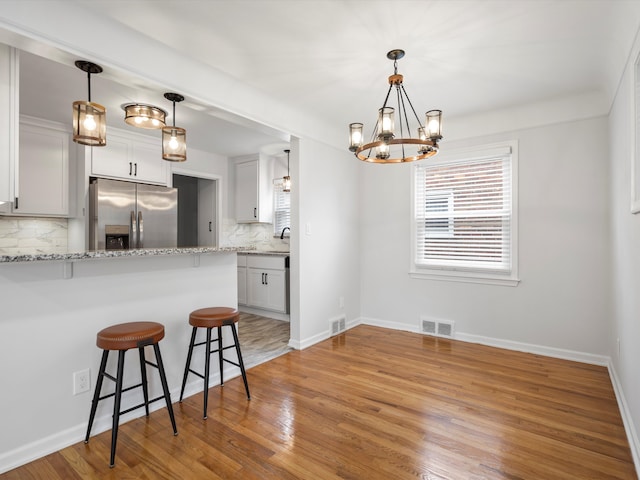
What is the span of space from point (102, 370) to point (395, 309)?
130 inches

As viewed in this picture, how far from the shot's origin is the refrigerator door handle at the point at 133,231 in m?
4.27

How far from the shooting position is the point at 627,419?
2.21 meters

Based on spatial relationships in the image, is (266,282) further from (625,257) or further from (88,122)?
(625,257)

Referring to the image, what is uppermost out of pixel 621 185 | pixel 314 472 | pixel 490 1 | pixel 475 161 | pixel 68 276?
pixel 490 1

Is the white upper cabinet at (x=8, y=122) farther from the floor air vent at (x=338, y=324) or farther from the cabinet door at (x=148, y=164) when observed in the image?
the floor air vent at (x=338, y=324)

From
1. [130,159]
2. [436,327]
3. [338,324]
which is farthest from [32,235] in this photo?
[436,327]

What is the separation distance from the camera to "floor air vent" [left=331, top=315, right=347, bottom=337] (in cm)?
423

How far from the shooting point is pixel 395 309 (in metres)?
4.48

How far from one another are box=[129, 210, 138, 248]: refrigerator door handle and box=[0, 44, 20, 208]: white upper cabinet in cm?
247

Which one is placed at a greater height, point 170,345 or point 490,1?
point 490,1

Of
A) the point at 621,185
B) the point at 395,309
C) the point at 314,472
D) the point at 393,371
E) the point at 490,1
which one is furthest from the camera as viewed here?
the point at 395,309

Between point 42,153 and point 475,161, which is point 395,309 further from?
point 42,153

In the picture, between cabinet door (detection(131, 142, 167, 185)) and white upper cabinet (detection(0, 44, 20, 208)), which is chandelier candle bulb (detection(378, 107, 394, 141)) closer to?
white upper cabinet (detection(0, 44, 20, 208))


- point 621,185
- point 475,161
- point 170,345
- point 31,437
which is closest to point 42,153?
point 170,345
